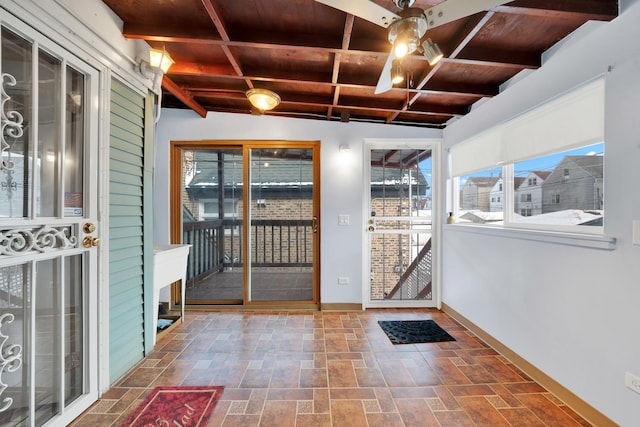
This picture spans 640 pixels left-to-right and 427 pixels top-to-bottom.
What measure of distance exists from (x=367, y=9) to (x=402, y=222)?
262 cm

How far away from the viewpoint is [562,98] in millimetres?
1796

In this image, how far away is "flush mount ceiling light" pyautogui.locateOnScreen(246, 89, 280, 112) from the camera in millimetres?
2450

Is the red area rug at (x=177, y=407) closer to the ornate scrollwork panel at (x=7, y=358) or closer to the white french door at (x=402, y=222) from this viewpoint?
the ornate scrollwork panel at (x=7, y=358)

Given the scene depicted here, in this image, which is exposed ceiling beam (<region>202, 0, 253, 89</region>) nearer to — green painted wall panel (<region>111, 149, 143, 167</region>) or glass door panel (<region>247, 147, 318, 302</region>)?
green painted wall panel (<region>111, 149, 143, 167</region>)

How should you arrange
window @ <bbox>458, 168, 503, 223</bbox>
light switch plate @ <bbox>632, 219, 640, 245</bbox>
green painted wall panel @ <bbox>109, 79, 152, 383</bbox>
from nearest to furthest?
light switch plate @ <bbox>632, 219, 640, 245</bbox> → green painted wall panel @ <bbox>109, 79, 152, 383</bbox> → window @ <bbox>458, 168, 503, 223</bbox>

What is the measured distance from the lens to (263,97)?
250 cm

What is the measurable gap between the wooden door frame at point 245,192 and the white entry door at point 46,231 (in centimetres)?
164

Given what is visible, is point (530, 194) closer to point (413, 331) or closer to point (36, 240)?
point (413, 331)

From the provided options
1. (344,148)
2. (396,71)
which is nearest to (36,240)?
(396,71)

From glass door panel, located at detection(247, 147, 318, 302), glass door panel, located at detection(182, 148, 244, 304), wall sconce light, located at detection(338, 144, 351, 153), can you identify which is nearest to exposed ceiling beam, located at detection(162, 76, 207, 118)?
glass door panel, located at detection(182, 148, 244, 304)

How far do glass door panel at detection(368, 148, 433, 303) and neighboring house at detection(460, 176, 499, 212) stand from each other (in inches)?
17.6

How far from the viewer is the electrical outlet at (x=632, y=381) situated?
1.35 meters

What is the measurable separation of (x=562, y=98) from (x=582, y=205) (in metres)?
0.72

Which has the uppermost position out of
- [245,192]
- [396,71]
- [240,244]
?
[396,71]
